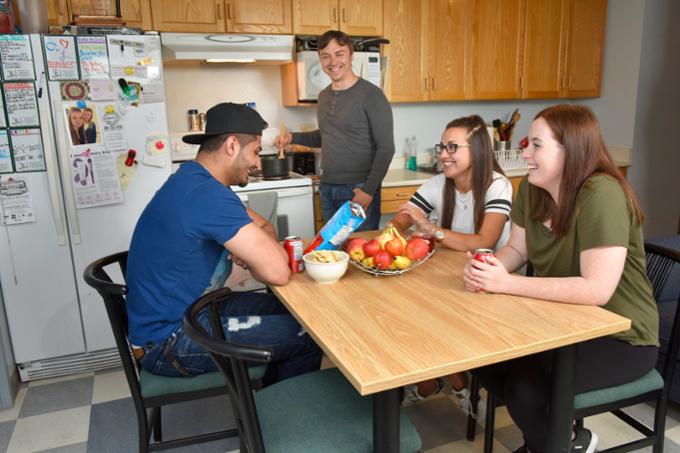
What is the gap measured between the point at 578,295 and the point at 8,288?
2.53m

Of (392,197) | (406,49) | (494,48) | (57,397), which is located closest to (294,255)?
(57,397)

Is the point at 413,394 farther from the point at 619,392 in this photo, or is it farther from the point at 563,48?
the point at 563,48

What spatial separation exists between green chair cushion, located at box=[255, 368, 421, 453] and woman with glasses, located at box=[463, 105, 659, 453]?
1.33ft

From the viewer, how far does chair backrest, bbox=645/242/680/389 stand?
5.32 feet

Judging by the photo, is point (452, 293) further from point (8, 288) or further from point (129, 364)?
point (8, 288)

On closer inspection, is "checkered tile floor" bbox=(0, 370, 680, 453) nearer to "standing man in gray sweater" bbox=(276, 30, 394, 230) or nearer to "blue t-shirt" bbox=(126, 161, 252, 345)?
"blue t-shirt" bbox=(126, 161, 252, 345)

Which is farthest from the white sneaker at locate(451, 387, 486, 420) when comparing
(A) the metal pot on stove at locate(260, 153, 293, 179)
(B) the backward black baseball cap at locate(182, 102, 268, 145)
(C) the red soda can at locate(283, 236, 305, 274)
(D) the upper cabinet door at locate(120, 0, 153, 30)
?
(D) the upper cabinet door at locate(120, 0, 153, 30)

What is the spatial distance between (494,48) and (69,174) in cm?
296

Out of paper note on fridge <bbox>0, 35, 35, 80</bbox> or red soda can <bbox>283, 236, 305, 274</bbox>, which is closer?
red soda can <bbox>283, 236, 305, 274</bbox>

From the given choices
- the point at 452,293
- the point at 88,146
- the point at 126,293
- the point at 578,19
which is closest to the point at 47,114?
the point at 88,146

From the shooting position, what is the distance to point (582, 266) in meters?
1.42

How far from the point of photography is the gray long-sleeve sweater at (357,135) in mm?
2943

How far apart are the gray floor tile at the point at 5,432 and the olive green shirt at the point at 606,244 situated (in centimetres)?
217

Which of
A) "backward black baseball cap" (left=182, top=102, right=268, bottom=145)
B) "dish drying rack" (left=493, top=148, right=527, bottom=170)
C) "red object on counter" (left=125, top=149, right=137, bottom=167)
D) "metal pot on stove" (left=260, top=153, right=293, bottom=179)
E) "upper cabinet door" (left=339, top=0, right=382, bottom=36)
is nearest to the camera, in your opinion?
"backward black baseball cap" (left=182, top=102, right=268, bottom=145)
